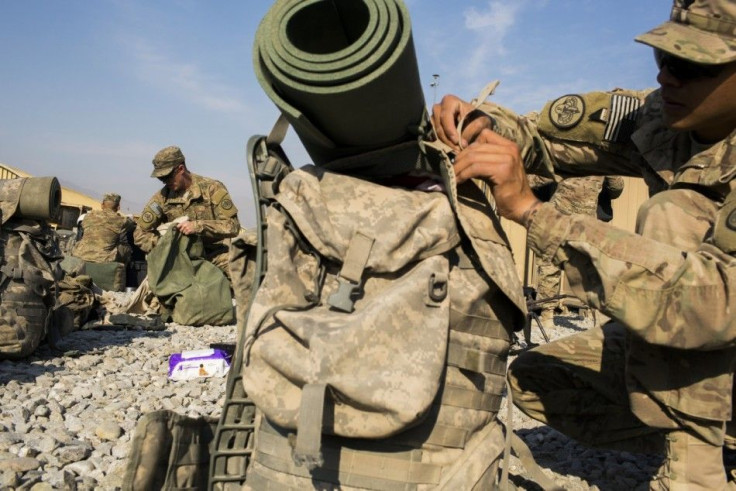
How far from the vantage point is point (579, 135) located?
3.15 m

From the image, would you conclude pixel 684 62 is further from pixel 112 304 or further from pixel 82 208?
pixel 82 208

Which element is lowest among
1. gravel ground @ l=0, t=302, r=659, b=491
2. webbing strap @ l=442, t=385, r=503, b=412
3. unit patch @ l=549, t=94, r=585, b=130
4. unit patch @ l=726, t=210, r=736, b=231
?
gravel ground @ l=0, t=302, r=659, b=491

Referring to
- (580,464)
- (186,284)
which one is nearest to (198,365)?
(186,284)

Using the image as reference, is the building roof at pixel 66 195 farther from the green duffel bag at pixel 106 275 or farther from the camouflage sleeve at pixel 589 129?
the camouflage sleeve at pixel 589 129

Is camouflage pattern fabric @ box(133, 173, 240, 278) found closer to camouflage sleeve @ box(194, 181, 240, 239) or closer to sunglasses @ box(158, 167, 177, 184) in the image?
camouflage sleeve @ box(194, 181, 240, 239)

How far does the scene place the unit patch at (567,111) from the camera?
3127 mm

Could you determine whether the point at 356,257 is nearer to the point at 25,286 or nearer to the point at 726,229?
the point at 726,229

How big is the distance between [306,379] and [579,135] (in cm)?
204

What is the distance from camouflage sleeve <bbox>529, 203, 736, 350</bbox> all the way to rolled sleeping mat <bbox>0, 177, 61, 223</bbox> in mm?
4919

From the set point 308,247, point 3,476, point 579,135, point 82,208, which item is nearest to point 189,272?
point 3,476

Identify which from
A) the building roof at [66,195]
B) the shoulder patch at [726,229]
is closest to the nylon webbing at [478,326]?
the shoulder patch at [726,229]

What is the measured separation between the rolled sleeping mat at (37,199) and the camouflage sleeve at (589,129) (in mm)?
4360

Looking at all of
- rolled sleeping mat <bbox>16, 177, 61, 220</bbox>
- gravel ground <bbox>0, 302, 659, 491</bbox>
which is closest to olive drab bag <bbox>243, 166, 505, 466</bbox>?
gravel ground <bbox>0, 302, 659, 491</bbox>

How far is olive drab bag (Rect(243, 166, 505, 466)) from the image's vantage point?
1701mm
